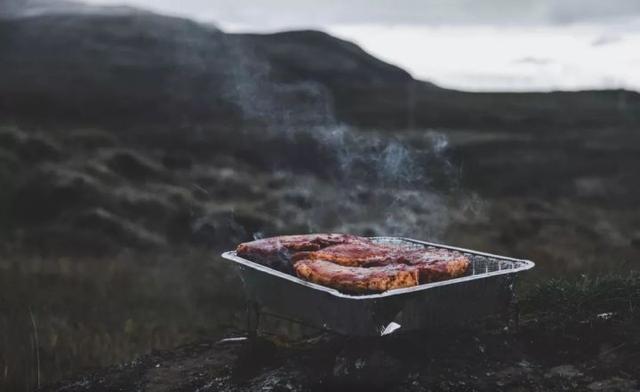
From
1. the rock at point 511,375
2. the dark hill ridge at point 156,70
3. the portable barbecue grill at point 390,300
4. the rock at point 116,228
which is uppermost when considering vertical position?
the dark hill ridge at point 156,70

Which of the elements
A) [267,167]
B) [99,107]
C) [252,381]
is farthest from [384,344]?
[99,107]

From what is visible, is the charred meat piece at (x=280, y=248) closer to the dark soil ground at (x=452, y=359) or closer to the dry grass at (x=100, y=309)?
the dark soil ground at (x=452, y=359)

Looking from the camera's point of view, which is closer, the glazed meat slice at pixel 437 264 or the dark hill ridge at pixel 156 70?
the glazed meat slice at pixel 437 264

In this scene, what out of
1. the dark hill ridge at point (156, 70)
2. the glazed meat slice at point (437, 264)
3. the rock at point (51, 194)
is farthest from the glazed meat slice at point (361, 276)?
the dark hill ridge at point (156, 70)

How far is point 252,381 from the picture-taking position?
18.4 feet

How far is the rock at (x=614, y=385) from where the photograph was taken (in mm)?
5082

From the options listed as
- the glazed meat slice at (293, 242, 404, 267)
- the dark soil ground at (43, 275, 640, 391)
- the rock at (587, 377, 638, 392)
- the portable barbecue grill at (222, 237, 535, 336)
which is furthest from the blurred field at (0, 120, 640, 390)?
the rock at (587, 377, 638, 392)

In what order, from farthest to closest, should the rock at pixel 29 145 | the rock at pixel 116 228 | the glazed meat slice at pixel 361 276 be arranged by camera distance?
1. the rock at pixel 29 145
2. the rock at pixel 116 228
3. the glazed meat slice at pixel 361 276

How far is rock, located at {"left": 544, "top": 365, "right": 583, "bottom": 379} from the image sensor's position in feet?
17.5

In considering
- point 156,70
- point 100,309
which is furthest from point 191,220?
point 156,70

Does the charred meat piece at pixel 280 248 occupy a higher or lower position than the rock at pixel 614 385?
higher

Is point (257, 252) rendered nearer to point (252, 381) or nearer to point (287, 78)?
point (252, 381)

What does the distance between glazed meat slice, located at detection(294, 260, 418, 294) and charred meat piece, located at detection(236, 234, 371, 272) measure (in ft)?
1.66

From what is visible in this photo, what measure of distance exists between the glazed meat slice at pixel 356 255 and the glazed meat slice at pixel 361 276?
25 cm
